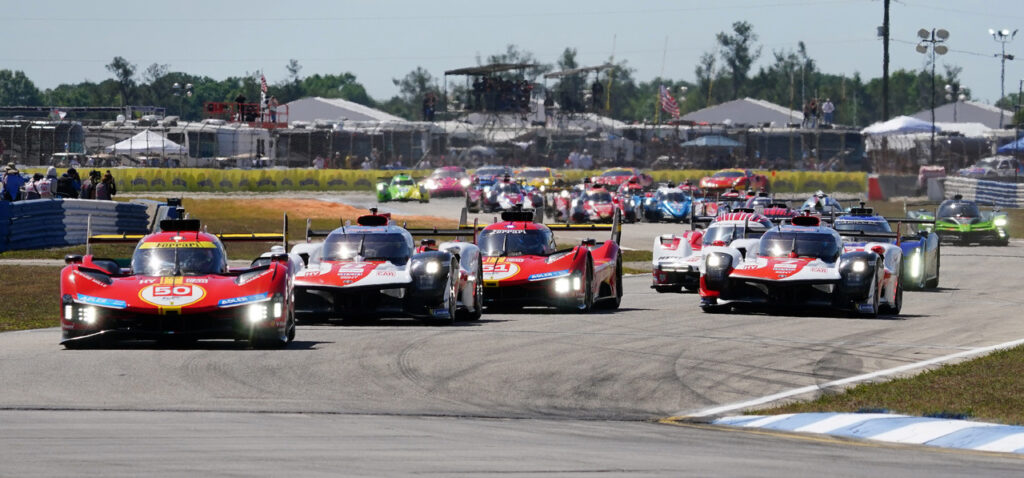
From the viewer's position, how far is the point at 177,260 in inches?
692

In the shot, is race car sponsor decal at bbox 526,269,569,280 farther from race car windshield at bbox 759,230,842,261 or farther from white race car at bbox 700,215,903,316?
race car windshield at bbox 759,230,842,261

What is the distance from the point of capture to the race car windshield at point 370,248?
2102cm

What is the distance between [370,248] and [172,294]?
4.99 meters

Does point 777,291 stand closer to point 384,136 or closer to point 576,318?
point 576,318

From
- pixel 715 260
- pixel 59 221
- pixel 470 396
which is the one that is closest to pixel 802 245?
pixel 715 260

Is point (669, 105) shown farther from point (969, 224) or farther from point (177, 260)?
point (177, 260)

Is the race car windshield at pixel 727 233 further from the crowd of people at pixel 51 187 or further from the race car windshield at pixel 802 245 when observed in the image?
the crowd of people at pixel 51 187

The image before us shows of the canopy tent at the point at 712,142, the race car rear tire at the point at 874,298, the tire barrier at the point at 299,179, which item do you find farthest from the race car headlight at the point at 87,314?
the canopy tent at the point at 712,142

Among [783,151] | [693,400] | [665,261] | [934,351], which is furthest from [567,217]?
[783,151]

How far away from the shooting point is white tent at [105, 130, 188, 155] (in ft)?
253

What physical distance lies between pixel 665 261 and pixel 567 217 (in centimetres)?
2847

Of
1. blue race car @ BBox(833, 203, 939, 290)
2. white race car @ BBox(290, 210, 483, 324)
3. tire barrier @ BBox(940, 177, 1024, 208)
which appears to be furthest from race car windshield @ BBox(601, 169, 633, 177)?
white race car @ BBox(290, 210, 483, 324)

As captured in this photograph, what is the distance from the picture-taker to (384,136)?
96.8m

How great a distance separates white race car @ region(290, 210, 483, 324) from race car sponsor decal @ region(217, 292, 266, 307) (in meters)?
3.49
